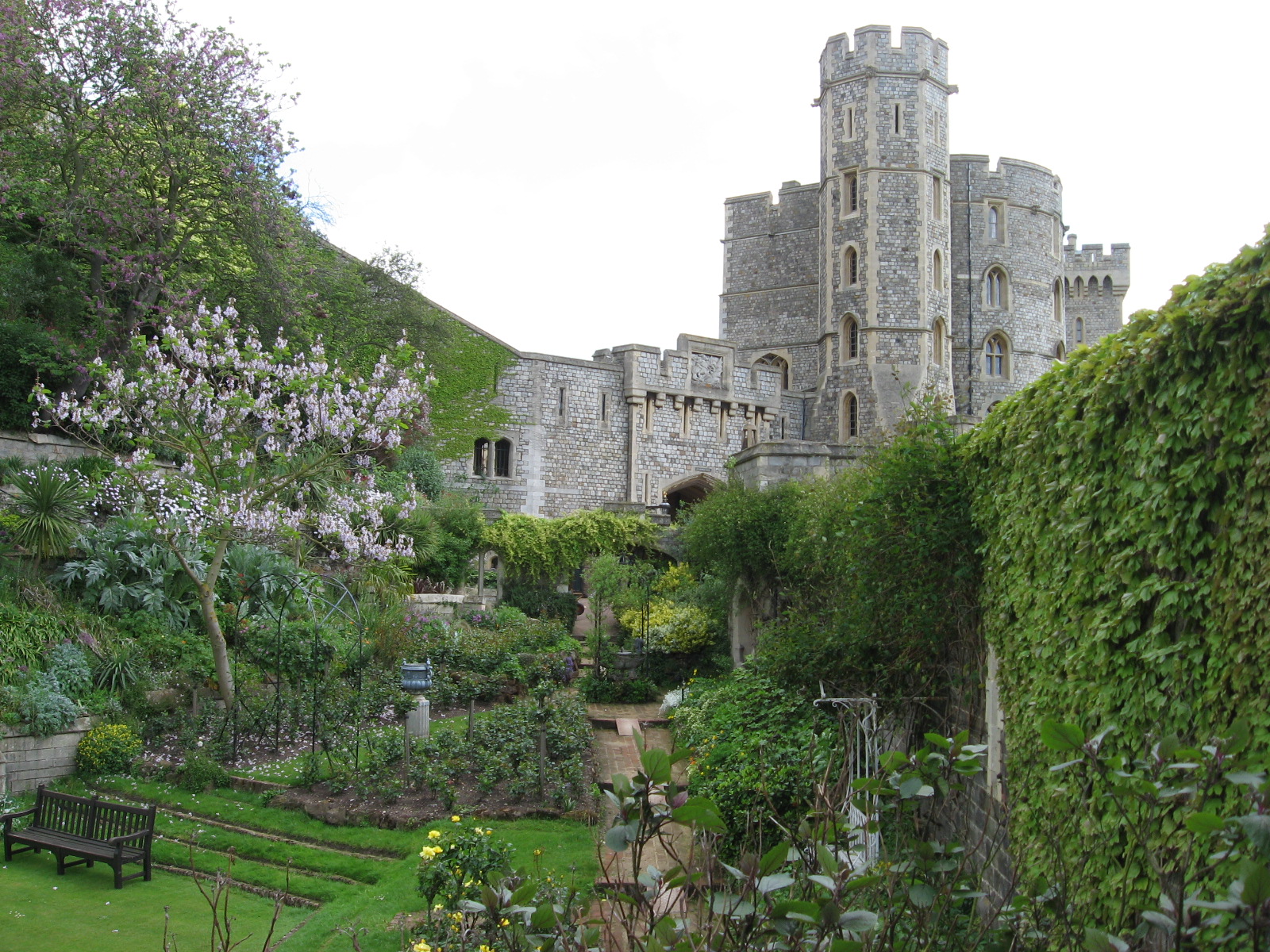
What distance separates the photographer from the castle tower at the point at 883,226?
28.9 m

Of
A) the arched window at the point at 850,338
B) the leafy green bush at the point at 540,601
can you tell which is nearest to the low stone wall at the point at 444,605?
the leafy green bush at the point at 540,601

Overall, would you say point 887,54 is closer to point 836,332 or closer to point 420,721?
point 836,332

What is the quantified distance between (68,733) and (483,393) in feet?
55.1

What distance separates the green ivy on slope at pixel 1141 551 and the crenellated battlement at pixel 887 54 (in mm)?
26953

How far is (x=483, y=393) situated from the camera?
26453 millimetres

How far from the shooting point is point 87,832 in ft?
26.7

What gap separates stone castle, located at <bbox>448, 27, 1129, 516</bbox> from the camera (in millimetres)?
27422

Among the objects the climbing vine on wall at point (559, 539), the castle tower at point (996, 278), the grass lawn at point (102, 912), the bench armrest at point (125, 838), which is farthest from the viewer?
the castle tower at point (996, 278)

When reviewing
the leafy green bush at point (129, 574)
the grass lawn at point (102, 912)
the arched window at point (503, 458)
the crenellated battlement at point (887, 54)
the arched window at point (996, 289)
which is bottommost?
the grass lawn at point (102, 912)

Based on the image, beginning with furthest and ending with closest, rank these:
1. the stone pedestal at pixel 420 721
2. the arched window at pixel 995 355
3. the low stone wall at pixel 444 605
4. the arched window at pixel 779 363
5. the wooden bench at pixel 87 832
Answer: the arched window at pixel 995 355 < the arched window at pixel 779 363 < the low stone wall at pixel 444 605 < the stone pedestal at pixel 420 721 < the wooden bench at pixel 87 832

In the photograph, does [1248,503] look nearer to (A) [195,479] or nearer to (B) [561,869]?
(B) [561,869]

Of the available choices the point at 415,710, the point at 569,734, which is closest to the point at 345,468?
the point at 415,710

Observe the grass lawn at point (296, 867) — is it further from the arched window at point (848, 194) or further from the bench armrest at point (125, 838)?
the arched window at point (848, 194)

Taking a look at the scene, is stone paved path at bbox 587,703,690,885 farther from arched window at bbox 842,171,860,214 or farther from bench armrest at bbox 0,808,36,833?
arched window at bbox 842,171,860,214
